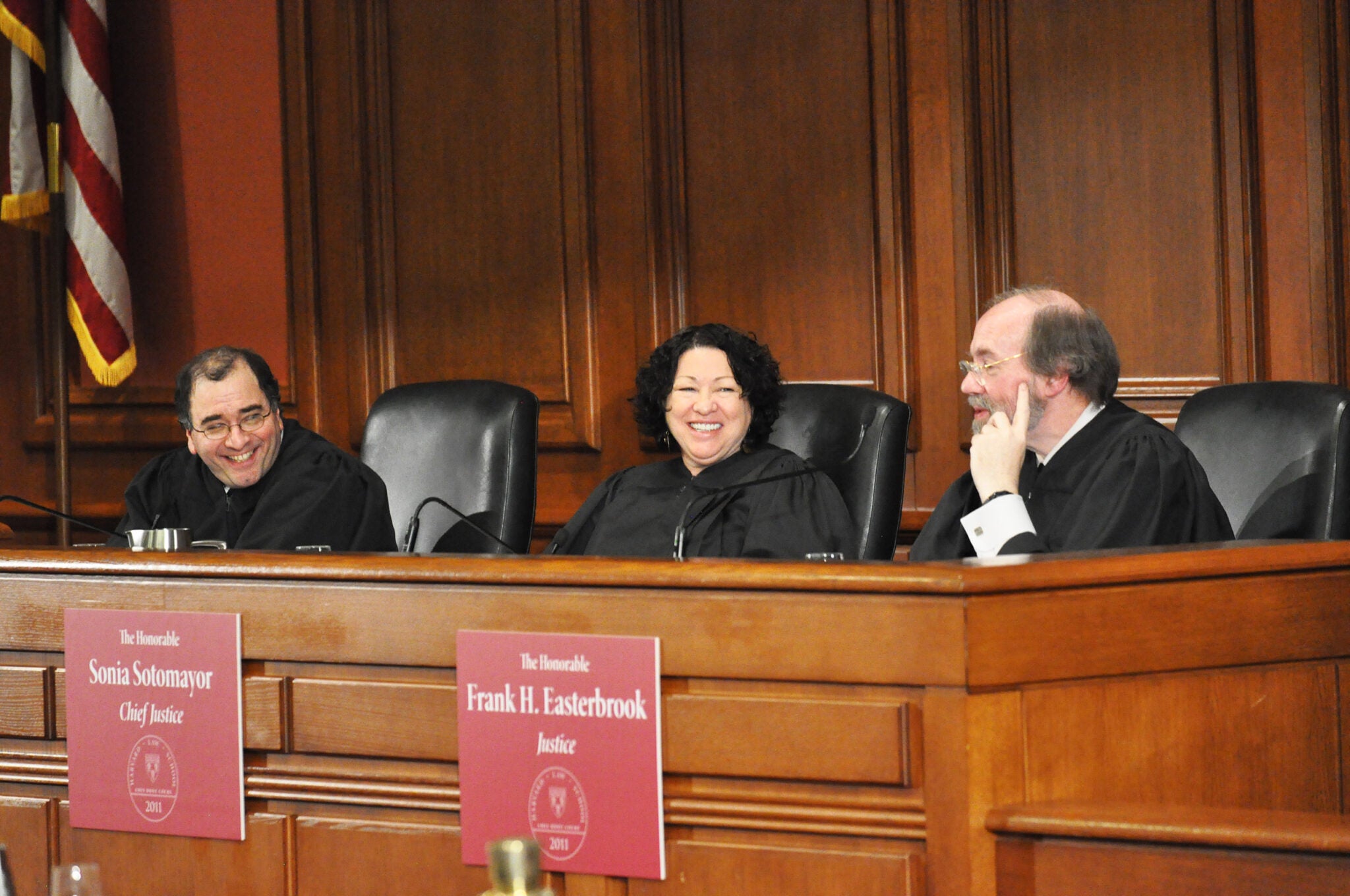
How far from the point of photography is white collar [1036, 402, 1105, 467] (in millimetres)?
2639

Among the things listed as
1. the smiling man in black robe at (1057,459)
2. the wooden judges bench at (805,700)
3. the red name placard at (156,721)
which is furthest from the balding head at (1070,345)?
the red name placard at (156,721)

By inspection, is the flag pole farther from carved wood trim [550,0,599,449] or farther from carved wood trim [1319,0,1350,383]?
carved wood trim [1319,0,1350,383]

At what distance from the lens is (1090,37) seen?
3.65 m

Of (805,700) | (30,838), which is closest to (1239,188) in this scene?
(805,700)

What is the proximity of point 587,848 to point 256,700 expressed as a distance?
0.48m

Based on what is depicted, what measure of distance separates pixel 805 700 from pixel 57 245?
341cm

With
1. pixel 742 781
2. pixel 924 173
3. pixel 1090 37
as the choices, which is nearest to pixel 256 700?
pixel 742 781

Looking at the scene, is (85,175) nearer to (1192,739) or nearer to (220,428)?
(220,428)

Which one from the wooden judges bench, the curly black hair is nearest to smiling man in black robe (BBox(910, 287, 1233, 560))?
the curly black hair

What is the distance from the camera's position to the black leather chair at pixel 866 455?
2996 mm

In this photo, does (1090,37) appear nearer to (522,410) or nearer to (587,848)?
(522,410)

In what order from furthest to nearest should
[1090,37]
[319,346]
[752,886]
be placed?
1. [319,346]
2. [1090,37]
3. [752,886]

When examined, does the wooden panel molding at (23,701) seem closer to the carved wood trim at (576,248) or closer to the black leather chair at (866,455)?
the black leather chair at (866,455)

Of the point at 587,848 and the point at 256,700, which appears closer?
the point at 587,848
